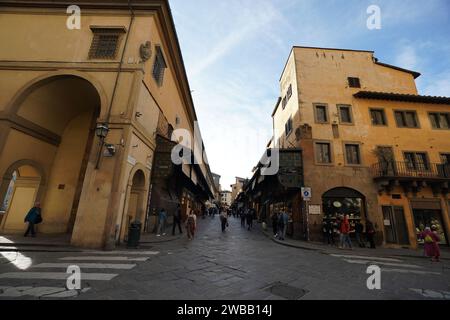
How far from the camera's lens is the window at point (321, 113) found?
15.2 meters

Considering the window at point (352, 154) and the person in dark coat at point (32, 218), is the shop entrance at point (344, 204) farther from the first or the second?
the person in dark coat at point (32, 218)

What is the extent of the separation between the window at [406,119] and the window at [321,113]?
5.69 m

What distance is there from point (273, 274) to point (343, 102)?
605 inches

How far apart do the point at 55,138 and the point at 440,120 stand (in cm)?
2747

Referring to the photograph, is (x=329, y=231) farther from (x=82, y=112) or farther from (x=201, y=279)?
(x=82, y=112)

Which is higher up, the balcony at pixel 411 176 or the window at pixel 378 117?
the window at pixel 378 117

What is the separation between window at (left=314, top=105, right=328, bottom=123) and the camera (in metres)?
15.2

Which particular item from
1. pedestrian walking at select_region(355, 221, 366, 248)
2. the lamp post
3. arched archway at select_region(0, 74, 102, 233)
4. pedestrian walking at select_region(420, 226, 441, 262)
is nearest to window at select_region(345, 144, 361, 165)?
pedestrian walking at select_region(355, 221, 366, 248)

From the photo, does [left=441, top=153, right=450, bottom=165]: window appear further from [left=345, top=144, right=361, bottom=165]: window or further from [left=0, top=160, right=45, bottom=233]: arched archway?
[left=0, top=160, right=45, bottom=233]: arched archway

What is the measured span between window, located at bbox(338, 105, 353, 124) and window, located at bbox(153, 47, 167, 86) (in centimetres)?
1354

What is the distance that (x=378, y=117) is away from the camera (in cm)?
1552

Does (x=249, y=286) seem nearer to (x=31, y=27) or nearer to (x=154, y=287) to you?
(x=154, y=287)

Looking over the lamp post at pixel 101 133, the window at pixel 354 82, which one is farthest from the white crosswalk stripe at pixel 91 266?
the window at pixel 354 82

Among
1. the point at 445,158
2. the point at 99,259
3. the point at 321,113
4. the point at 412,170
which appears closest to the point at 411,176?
the point at 412,170
